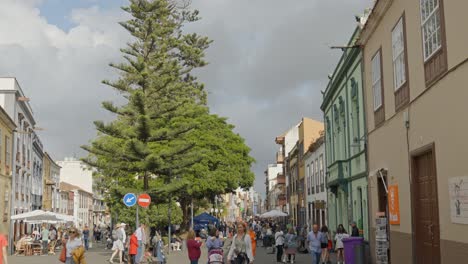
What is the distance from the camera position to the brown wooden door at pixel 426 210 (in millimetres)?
11578

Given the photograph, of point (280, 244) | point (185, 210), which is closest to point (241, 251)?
point (280, 244)

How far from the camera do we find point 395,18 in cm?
1438

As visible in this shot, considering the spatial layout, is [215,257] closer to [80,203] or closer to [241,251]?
[241,251]

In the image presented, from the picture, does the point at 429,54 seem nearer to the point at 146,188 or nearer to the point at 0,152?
the point at 146,188

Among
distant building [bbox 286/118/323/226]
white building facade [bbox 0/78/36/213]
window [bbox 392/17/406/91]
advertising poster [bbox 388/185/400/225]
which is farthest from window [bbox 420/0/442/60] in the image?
distant building [bbox 286/118/323/226]

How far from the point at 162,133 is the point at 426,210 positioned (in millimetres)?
18045

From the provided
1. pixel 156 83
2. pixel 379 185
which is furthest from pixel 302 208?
pixel 379 185

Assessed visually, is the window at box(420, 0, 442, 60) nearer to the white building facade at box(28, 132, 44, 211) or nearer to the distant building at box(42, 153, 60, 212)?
the white building facade at box(28, 132, 44, 211)

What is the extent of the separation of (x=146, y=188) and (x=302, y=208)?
19304 mm

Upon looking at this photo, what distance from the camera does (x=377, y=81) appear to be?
1711 centimetres

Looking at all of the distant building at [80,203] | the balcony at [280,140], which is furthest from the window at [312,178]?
the distant building at [80,203]

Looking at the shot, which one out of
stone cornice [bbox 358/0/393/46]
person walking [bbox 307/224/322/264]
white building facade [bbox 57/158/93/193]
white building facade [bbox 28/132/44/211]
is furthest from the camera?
white building facade [bbox 57/158/93/193]

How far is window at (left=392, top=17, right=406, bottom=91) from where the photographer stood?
13688 millimetres

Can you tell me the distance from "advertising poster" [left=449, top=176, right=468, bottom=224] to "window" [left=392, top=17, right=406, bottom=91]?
4.26m
